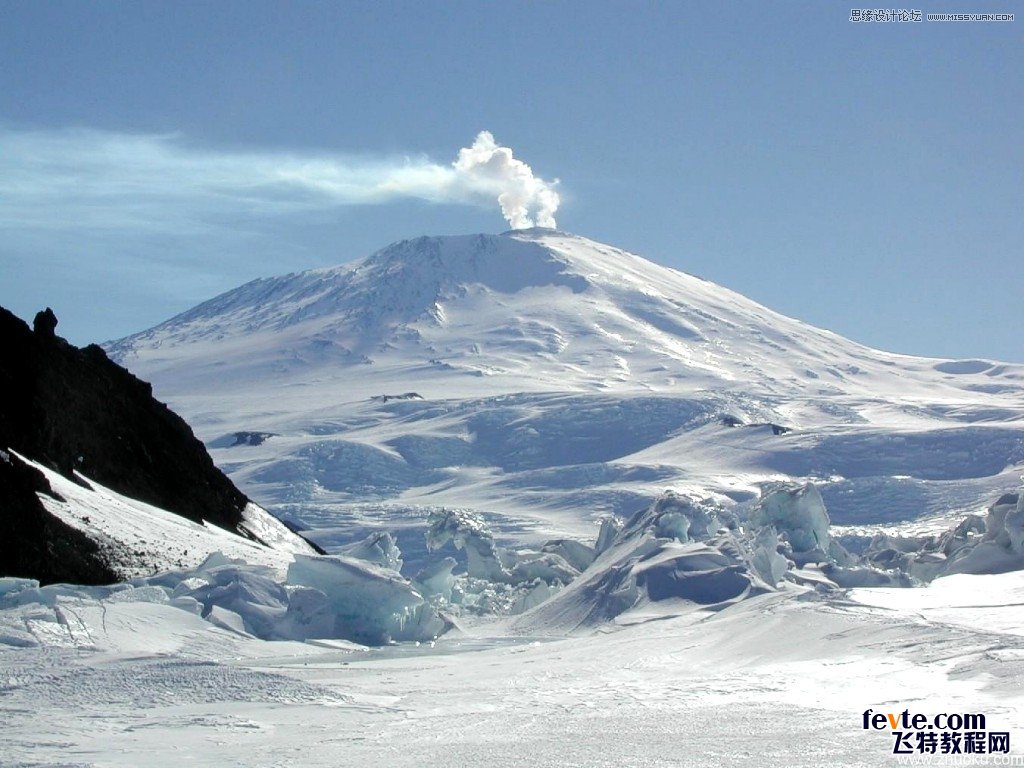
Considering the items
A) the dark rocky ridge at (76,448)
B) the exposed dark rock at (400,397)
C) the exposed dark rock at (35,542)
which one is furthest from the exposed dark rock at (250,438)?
the exposed dark rock at (35,542)

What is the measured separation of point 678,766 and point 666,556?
2046 cm

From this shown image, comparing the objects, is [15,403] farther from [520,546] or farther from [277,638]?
[520,546]

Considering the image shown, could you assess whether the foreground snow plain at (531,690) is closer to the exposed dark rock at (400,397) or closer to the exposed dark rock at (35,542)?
the exposed dark rock at (35,542)

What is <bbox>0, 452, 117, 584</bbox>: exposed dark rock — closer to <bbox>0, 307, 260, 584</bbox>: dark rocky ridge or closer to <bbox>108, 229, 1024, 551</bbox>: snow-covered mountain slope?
<bbox>0, 307, 260, 584</bbox>: dark rocky ridge

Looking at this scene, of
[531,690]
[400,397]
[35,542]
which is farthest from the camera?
[400,397]

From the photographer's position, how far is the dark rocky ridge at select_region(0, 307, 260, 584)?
35.0 m

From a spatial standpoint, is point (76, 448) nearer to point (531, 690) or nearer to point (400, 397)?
point (531, 690)

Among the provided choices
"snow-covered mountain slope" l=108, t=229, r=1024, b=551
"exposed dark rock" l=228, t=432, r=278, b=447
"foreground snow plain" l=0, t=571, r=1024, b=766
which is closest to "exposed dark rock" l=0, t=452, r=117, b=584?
"foreground snow plain" l=0, t=571, r=1024, b=766

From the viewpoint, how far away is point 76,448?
44.8m

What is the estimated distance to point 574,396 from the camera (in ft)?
600

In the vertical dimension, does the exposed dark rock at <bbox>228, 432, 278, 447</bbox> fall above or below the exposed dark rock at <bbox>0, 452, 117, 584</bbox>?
above

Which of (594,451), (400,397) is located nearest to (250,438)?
(400,397)

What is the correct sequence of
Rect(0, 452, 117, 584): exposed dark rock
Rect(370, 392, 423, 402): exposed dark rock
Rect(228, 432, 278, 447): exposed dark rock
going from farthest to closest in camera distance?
Rect(370, 392, 423, 402): exposed dark rock
Rect(228, 432, 278, 447): exposed dark rock
Rect(0, 452, 117, 584): exposed dark rock

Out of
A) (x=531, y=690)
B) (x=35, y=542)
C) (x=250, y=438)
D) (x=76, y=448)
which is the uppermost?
(x=250, y=438)
